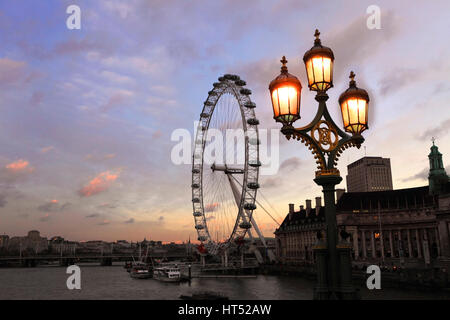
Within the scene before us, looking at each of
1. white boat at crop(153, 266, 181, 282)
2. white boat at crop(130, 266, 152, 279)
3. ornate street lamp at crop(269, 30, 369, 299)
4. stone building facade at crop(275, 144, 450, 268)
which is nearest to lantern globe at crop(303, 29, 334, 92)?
ornate street lamp at crop(269, 30, 369, 299)

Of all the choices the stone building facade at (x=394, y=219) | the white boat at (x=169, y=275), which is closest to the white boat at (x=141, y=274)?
the white boat at (x=169, y=275)

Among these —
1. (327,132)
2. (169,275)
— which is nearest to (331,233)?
(327,132)

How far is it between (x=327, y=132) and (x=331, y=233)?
2073 mm

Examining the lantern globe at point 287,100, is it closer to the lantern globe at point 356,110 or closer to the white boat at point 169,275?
the lantern globe at point 356,110

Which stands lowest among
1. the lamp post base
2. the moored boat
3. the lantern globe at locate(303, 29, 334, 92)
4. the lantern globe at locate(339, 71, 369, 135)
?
the moored boat

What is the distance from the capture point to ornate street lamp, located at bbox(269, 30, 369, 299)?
771cm

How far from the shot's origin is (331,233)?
7.93 m

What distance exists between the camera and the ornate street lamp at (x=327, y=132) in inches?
303

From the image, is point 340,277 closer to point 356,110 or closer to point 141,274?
point 356,110

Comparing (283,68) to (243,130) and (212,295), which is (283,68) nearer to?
(212,295)

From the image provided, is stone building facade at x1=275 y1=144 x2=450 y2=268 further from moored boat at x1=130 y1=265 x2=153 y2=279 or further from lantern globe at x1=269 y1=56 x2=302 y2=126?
lantern globe at x1=269 y1=56 x2=302 y2=126

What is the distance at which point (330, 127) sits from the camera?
28.3 ft
